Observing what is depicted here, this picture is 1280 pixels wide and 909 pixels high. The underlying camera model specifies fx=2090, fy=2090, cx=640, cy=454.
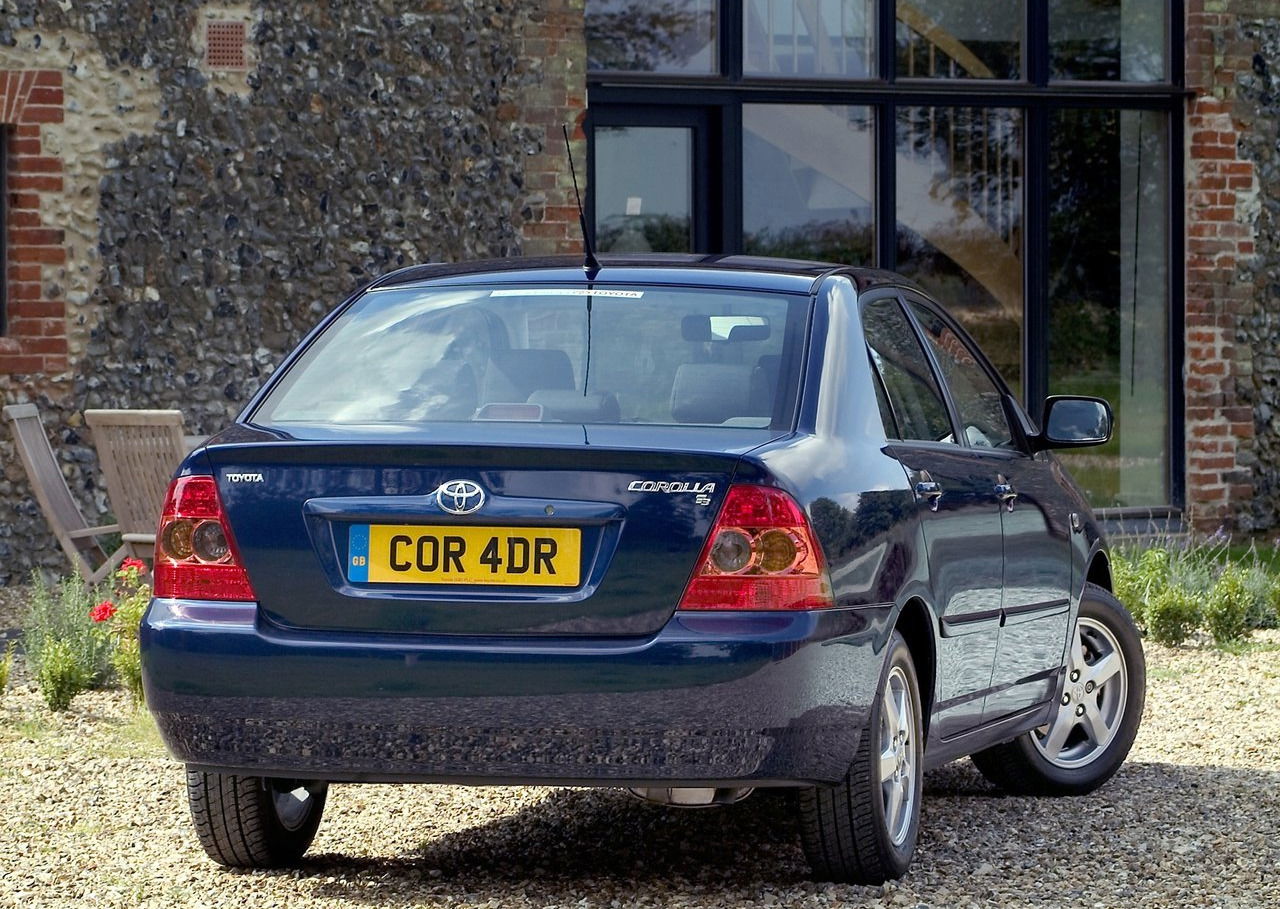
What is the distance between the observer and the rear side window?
525 centimetres

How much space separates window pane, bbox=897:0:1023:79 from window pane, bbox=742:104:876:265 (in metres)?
0.50

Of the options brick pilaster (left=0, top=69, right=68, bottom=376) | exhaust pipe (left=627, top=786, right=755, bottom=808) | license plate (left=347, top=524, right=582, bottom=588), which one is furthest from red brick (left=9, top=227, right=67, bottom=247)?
exhaust pipe (left=627, top=786, right=755, bottom=808)

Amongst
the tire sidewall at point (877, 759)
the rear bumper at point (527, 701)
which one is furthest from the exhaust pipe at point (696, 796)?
the tire sidewall at point (877, 759)

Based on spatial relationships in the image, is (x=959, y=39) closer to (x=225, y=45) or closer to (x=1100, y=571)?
(x=225, y=45)

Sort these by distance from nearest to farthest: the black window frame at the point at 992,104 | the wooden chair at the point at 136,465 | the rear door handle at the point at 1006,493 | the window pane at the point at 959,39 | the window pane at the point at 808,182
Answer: the rear door handle at the point at 1006,493, the wooden chair at the point at 136,465, the black window frame at the point at 992,104, the window pane at the point at 808,182, the window pane at the point at 959,39

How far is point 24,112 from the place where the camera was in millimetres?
11898

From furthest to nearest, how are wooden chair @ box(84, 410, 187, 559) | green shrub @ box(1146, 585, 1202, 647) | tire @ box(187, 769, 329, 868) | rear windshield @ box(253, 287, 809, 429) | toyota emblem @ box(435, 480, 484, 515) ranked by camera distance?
1. wooden chair @ box(84, 410, 187, 559)
2. green shrub @ box(1146, 585, 1202, 647)
3. tire @ box(187, 769, 329, 868)
4. rear windshield @ box(253, 287, 809, 429)
5. toyota emblem @ box(435, 480, 484, 515)

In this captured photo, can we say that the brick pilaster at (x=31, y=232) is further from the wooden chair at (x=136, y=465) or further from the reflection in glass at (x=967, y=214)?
the reflection in glass at (x=967, y=214)

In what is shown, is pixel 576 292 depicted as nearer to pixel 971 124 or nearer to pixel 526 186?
pixel 526 186

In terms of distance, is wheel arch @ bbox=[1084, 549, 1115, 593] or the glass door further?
the glass door

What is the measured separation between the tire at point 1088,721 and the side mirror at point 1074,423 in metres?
0.61

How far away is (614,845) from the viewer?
5.47 m

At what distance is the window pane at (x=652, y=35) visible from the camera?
12805 millimetres

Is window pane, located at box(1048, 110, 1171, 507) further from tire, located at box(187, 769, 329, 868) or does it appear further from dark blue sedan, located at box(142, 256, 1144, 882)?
tire, located at box(187, 769, 329, 868)
